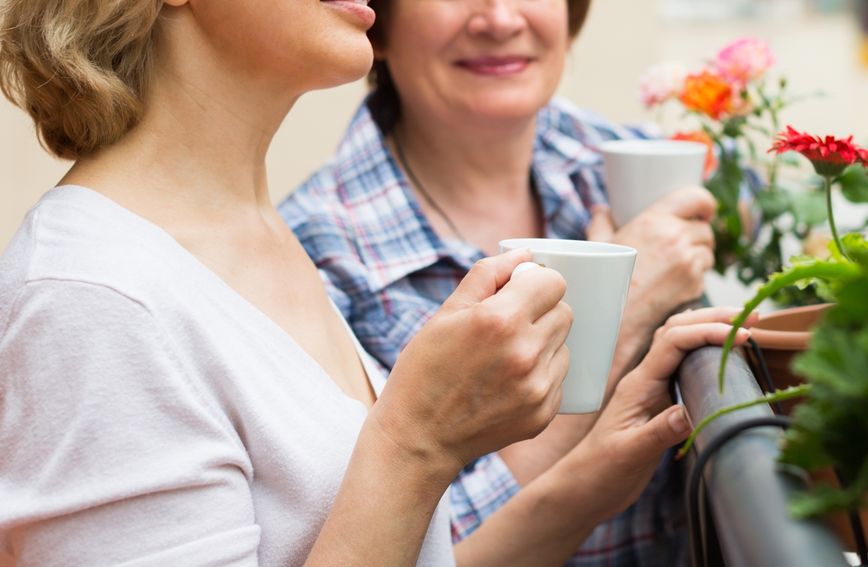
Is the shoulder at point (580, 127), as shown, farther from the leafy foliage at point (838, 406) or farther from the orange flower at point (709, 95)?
the leafy foliage at point (838, 406)

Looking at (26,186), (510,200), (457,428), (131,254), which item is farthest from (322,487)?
(26,186)

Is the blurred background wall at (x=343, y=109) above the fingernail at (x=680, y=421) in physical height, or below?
below

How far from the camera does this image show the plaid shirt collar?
131 centimetres

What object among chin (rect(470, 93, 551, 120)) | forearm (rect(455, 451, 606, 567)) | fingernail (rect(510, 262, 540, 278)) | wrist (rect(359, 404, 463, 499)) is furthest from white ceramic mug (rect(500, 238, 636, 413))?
chin (rect(470, 93, 551, 120))

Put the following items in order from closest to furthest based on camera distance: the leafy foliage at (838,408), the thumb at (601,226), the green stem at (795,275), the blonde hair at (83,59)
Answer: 1. the leafy foliage at (838,408)
2. the green stem at (795,275)
3. the blonde hair at (83,59)
4. the thumb at (601,226)

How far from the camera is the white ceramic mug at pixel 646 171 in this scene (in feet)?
3.98

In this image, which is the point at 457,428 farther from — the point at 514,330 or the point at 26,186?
the point at 26,186

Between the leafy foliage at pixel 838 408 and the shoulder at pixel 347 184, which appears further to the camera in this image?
the shoulder at pixel 347 184

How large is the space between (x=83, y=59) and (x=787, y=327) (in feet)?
1.94

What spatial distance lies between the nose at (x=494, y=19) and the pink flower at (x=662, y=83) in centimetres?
23

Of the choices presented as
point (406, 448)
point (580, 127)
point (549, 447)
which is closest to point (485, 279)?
point (406, 448)

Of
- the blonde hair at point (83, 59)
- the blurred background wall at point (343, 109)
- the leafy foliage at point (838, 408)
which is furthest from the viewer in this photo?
the blurred background wall at point (343, 109)

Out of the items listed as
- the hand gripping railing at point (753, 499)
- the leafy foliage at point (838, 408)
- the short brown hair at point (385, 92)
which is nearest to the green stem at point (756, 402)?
the hand gripping railing at point (753, 499)

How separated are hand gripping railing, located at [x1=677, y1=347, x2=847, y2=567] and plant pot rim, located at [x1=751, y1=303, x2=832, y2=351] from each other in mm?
163
